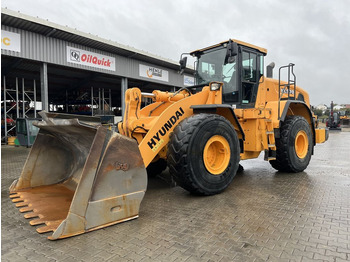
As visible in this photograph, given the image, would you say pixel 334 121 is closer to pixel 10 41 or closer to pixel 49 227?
pixel 10 41

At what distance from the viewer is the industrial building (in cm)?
1122

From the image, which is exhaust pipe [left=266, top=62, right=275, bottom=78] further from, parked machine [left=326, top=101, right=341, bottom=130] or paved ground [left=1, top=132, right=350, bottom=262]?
parked machine [left=326, top=101, right=341, bottom=130]

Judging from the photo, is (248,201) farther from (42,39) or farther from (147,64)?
(147,64)

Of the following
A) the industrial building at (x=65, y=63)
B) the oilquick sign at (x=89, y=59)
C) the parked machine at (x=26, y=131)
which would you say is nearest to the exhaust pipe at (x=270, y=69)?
the industrial building at (x=65, y=63)

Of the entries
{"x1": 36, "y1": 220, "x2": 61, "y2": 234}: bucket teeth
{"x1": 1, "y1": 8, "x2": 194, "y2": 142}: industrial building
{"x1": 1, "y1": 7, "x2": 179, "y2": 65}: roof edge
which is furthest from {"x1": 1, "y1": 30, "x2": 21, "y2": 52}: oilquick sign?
{"x1": 36, "y1": 220, "x2": 61, "y2": 234}: bucket teeth

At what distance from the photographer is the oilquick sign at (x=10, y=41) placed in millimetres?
10773

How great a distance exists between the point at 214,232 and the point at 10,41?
476 inches

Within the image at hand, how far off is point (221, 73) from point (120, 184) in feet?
11.0

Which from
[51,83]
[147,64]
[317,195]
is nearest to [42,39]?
[147,64]

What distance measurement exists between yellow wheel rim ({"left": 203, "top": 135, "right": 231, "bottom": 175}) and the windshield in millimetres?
1412

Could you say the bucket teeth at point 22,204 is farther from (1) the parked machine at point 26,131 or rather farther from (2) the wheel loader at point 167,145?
(1) the parked machine at point 26,131

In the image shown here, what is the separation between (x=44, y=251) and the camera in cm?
253

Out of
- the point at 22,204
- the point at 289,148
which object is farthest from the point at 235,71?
the point at 22,204

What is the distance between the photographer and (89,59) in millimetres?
13734
